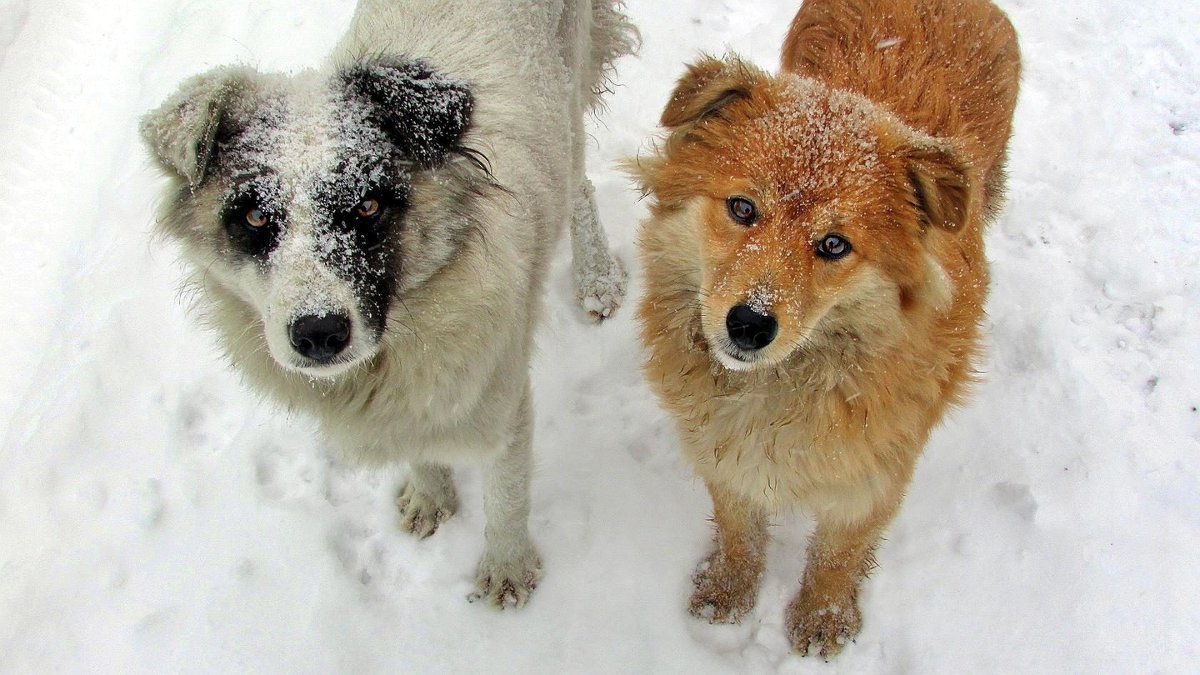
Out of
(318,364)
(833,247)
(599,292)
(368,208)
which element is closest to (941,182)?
(833,247)

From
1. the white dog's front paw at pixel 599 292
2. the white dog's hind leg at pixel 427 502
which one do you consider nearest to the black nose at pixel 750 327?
the white dog's hind leg at pixel 427 502

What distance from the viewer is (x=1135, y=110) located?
4.66 m

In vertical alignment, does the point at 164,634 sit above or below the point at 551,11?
below

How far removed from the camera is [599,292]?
4.17 meters

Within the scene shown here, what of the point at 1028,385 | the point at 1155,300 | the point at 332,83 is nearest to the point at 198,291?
the point at 332,83

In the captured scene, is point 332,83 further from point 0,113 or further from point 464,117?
point 0,113

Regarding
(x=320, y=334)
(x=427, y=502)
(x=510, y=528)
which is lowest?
(x=427, y=502)

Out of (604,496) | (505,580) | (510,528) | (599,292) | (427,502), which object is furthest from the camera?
(599,292)

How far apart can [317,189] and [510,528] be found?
173cm

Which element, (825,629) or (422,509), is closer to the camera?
(825,629)

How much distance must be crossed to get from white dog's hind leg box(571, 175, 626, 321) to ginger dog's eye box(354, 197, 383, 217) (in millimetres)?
1992

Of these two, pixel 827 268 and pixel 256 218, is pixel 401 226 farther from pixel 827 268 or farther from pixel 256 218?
pixel 827 268

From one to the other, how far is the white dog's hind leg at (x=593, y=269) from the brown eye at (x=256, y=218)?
2.18 metres

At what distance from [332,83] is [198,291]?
946mm
